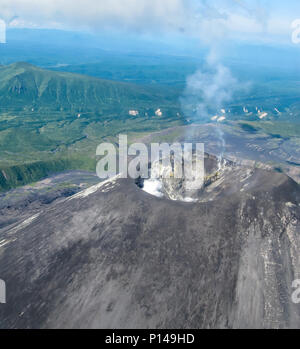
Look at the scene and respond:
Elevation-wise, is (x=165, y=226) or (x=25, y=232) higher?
(x=165, y=226)

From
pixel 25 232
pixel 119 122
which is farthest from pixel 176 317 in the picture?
pixel 119 122

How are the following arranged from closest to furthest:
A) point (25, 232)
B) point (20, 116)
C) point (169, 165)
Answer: point (25, 232)
point (169, 165)
point (20, 116)

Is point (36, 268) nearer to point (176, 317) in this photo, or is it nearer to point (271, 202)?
point (176, 317)

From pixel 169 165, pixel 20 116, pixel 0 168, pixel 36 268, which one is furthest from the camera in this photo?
pixel 20 116

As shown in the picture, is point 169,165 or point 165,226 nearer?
point 165,226

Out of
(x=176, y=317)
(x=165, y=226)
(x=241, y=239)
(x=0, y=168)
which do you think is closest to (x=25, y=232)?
(x=165, y=226)

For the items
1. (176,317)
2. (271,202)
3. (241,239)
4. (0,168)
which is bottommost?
(0,168)

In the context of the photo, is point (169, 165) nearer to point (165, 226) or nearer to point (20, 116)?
point (165, 226)
